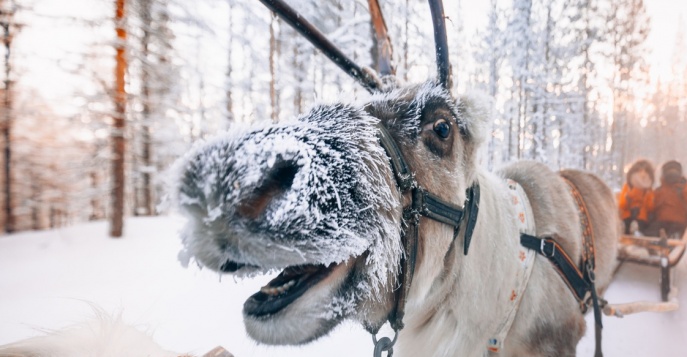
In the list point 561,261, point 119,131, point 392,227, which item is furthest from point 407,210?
point 119,131

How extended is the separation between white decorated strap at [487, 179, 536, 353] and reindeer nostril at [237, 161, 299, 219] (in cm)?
161

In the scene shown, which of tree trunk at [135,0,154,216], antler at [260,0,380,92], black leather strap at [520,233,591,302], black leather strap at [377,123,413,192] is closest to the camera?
black leather strap at [377,123,413,192]

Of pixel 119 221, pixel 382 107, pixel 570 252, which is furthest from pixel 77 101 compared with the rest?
pixel 570 252

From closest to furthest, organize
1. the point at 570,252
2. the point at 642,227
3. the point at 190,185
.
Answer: the point at 190,185, the point at 570,252, the point at 642,227

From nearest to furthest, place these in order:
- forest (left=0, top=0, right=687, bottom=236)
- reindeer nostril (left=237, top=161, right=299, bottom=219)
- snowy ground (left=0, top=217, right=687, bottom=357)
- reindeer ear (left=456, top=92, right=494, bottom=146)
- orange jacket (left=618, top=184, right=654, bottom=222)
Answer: reindeer nostril (left=237, top=161, right=299, bottom=219) → reindeer ear (left=456, top=92, right=494, bottom=146) → snowy ground (left=0, top=217, right=687, bottom=357) → orange jacket (left=618, top=184, right=654, bottom=222) → forest (left=0, top=0, right=687, bottom=236)

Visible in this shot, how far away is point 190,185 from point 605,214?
11.7 ft

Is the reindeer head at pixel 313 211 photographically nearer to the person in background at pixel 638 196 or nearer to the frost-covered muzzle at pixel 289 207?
the frost-covered muzzle at pixel 289 207

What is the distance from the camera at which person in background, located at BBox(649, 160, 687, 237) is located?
185 inches

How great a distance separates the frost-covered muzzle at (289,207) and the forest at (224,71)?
2781 mm

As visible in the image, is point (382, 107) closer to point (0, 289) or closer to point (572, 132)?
point (0, 289)

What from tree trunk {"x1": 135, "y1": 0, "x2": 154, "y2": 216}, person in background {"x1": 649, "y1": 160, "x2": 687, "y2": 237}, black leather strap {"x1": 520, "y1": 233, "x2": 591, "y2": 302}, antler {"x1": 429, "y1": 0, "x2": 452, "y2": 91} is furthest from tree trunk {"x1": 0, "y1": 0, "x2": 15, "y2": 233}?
person in background {"x1": 649, "y1": 160, "x2": 687, "y2": 237}

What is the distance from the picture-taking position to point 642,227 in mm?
5082

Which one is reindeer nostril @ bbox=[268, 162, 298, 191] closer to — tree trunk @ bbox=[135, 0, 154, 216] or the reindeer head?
the reindeer head

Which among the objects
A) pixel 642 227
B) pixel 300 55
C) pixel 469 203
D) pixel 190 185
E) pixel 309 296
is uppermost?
pixel 300 55
